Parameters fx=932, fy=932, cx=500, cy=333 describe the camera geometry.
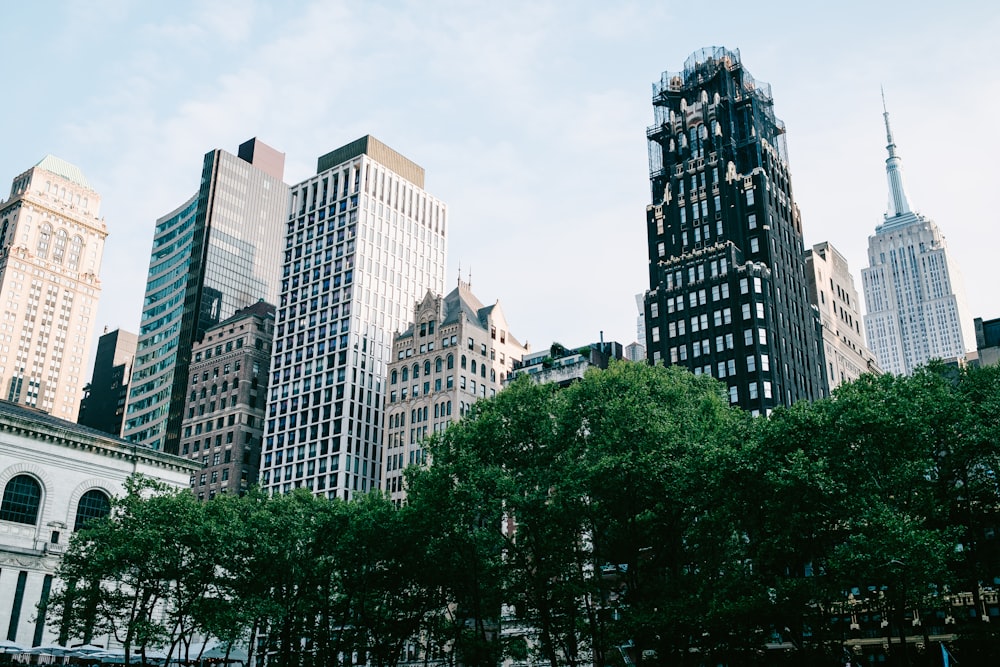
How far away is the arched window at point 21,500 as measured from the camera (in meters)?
69.8

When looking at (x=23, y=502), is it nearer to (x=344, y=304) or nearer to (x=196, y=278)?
(x=344, y=304)

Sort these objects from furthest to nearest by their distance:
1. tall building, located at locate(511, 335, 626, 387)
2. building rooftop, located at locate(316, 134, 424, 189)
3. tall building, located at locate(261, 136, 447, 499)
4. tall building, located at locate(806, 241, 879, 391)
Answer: building rooftop, located at locate(316, 134, 424, 189), tall building, located at locate(261, 136, 447, 499), tall building, located at locate(806, 241, 879, 391), tall building, located at locate(511, 335, 626, 387)

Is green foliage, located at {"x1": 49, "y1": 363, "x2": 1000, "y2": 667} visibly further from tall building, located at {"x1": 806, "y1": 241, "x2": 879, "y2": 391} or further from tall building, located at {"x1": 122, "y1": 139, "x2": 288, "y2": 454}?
tall building, located at {"x1": 122, "y1": 139, "x2": 288, "y2": 454}

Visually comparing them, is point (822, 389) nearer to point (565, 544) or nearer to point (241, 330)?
point (565, 544)

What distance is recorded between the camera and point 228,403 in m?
154

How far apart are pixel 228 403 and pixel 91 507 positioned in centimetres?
8053

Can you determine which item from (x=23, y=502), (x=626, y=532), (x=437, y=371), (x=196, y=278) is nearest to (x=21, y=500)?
(x=23, y=502)

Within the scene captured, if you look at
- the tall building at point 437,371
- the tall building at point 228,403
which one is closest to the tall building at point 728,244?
the tall building at point 437,371

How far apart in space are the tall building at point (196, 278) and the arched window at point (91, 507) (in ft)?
296

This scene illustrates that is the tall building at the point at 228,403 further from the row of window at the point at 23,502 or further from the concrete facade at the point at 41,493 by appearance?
the row of window at the point at 23,502

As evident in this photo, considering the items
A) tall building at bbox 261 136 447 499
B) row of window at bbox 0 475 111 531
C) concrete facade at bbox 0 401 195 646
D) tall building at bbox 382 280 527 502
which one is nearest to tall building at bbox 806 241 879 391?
tall building at bbox 382 280 527 502

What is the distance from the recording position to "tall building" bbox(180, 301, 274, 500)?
488 feet

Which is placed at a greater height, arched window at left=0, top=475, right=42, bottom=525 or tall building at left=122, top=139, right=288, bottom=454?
tall building at left=122, top=139, right=288, bottom=454

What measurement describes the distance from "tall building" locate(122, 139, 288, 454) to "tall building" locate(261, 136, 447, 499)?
27775mm
